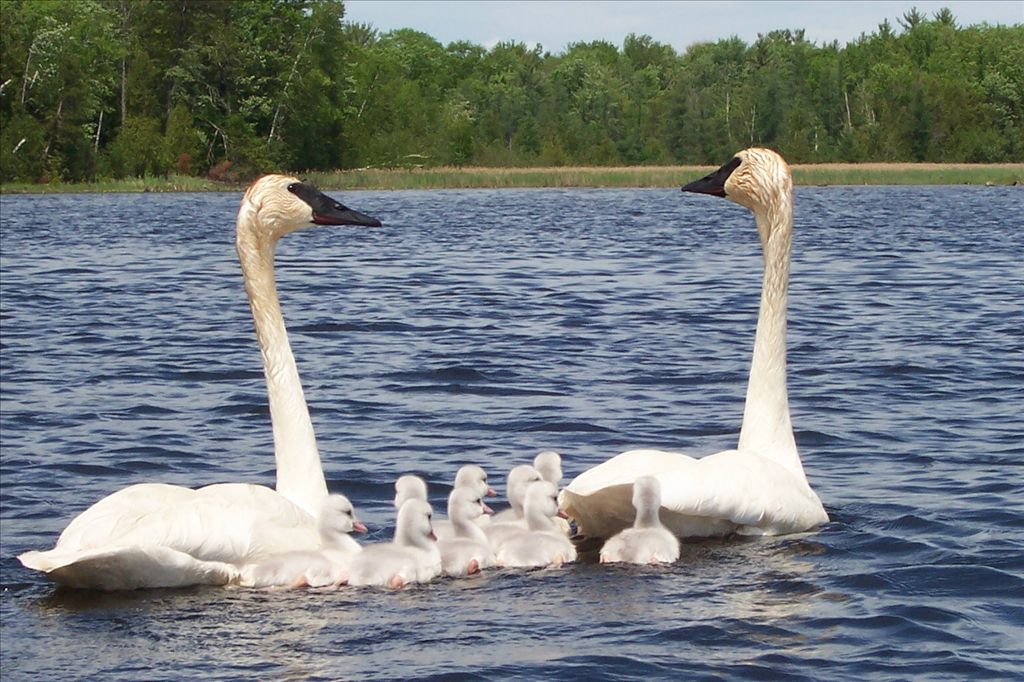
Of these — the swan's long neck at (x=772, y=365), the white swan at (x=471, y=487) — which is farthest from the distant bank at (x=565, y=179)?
the white swan at (x=471, y=487)

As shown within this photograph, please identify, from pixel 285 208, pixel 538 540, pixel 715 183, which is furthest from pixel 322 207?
pixel 715 183

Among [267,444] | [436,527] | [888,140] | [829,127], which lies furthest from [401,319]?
[829,127]

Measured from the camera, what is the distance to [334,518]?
6.26m

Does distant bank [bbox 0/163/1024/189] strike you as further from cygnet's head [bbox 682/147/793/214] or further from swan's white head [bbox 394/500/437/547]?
swan's white head [bbox 394/500/437/547]

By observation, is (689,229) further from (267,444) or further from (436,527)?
(436,527)

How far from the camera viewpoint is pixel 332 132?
79062 mm

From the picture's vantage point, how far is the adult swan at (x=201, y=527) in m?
5.90

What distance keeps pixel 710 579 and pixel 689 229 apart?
2819cm

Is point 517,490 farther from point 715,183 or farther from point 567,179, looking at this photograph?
point 567,179

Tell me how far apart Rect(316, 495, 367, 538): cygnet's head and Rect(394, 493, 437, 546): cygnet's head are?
0.20 metres

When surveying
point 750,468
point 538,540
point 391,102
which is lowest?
point 538,540

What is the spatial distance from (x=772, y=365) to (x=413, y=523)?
7.27ft

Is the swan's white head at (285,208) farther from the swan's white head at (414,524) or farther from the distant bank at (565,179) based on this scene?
the distant bank at (565,179)

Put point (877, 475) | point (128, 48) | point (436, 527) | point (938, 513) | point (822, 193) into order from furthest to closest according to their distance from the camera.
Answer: point (128, 48) < point (822, 193) < point (877, 475) < point (938, 513) < point (436, 527)
